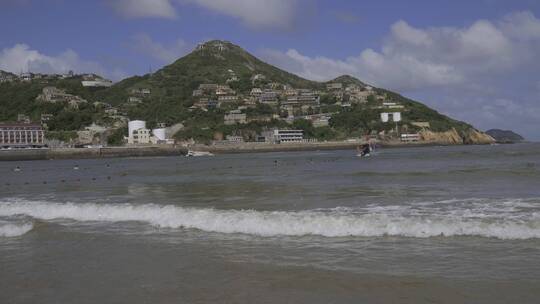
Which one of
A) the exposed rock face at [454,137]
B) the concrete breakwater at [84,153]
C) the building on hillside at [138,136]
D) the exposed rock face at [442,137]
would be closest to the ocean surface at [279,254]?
the concrete breakwater at [84,153]

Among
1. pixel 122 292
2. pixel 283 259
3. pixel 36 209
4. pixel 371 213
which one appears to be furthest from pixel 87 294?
pixel 36 209

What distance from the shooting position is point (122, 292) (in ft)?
23.0

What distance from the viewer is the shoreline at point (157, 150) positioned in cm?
11356

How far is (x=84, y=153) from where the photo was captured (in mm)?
119938

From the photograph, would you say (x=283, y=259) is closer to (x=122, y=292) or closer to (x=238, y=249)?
(x=238, y=249)

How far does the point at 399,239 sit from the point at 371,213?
352cm

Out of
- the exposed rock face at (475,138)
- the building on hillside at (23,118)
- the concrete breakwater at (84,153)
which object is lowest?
the concrete breakwater at (84,153)

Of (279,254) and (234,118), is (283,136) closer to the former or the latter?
(234,118)

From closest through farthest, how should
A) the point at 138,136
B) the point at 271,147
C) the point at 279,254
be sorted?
the point at 279,254, the point at 271,147, the point at 138,136

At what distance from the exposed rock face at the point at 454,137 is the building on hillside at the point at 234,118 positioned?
6226 cm

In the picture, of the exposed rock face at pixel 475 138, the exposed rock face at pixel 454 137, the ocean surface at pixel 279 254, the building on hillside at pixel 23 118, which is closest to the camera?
the ocean surface at pixel 279 254

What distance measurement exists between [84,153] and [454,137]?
4701 inches

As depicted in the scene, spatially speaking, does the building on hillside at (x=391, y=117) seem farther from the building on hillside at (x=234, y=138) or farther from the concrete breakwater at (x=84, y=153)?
the concrete breakwater at (x=84, y=153)

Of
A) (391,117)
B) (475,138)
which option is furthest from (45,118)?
(475,138)
